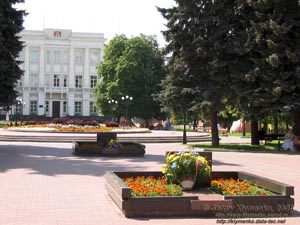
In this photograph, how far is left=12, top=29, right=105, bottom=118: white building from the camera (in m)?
83.4

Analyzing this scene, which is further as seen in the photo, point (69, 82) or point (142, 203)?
point (69, 82)

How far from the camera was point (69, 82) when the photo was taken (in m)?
84.9

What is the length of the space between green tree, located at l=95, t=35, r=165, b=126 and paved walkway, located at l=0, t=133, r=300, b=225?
123 feet

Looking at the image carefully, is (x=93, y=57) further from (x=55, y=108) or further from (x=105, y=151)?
(x=105, y=151)

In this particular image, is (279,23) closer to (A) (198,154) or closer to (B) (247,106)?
(B) (247,106)

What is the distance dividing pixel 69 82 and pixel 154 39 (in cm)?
2589

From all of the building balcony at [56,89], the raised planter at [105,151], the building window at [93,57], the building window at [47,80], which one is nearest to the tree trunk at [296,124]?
the raised planter at [105,151]

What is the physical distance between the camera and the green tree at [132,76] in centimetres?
5647

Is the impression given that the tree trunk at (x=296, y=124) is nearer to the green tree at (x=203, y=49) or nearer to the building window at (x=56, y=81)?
the green tree at (x=203, y=49)

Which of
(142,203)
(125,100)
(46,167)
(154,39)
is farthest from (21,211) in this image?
(154,39)

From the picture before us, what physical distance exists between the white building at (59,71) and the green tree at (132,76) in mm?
23605

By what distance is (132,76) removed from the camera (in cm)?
5631

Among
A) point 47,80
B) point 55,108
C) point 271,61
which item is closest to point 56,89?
point 47,80

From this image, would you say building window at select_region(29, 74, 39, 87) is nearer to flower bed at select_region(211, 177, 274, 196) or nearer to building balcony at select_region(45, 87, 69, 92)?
building balcony at select_region(45, 87, 69, 92)
